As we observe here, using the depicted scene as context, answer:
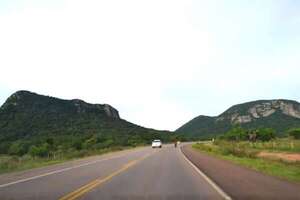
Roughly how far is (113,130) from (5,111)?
31.0m

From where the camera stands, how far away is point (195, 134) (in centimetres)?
19838

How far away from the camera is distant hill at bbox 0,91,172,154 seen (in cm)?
8203

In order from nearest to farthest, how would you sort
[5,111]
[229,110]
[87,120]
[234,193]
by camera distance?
[234,193], [5,111], [87,120], [229,110]

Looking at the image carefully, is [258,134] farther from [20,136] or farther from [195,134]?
[195,134]

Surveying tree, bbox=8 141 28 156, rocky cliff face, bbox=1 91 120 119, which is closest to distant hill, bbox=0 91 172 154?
rocky cliff face, bbox=1 91 120 119

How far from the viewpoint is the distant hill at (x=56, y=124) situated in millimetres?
82031

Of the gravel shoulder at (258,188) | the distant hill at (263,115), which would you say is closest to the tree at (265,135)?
the distant hill at (263,115)

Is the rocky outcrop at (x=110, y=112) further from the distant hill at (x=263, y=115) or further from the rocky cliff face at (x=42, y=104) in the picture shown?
the distant hill at (x=263, y=115)

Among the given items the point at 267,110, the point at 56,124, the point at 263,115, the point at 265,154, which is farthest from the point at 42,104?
the point at 267,110

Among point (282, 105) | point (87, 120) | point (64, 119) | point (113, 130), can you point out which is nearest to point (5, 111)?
point (64, 119)

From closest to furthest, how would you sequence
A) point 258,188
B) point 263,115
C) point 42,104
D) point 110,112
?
point 258,188 < point 42,104 < point 110,112 < point 263,115

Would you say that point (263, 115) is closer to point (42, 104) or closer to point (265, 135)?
point (265, 135)

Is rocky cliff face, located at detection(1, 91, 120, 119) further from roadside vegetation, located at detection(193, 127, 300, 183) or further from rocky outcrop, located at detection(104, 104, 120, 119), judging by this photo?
roadside vegetation, located at detection(193, 127, 300, 183)

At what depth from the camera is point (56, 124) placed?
10062 centimetres
